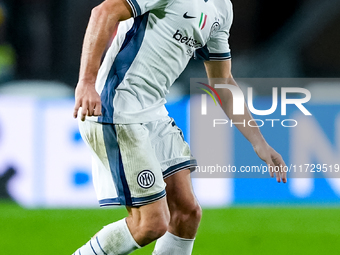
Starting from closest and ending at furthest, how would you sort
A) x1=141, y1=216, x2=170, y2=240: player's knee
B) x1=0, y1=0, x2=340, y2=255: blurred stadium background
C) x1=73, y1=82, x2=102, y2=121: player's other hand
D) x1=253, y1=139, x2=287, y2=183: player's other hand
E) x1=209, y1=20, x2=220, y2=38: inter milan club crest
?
x1=73, y1=82, x2=102, y2=121: player's other hand, x1=141, y1=216, x2=170, y2=240: player's knee, x1=209, y1=20, x2=220, y2=38: inter milan club crest, x1=253, y1=139, x2=287, y2=183: player's other hand, x1=0, y1=0, x2=340, y2=255: blurred stadium background

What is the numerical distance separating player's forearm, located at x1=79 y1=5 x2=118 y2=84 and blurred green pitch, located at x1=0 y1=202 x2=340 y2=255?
122cm

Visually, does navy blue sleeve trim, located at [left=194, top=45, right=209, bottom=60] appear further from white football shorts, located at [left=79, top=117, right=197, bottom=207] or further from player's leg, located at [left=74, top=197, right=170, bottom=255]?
player's leg, located at [left=74, top=197, right=170, bottom=255]

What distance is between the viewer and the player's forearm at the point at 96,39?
146 cm

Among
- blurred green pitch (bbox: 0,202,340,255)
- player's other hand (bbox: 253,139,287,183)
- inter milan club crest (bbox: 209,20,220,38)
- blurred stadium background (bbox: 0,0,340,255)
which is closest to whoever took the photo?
inter milan club crest (bbox: 209,20,220,38)

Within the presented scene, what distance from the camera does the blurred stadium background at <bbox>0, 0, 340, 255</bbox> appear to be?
2.96 metres

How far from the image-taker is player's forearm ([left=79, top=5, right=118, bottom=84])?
1.46 metres

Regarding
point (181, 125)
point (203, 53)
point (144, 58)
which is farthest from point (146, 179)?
point (181, 125)

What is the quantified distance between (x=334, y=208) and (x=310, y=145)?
420 mm

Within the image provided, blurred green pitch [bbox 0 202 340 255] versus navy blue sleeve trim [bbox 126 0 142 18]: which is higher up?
navy blue sleeve trim [bbox 126 0 142 18]

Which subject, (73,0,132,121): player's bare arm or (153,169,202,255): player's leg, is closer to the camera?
(73,0,132,121): player's bare arm

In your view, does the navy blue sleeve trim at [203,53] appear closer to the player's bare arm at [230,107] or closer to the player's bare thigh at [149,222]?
the player's bare arm at [230,107]

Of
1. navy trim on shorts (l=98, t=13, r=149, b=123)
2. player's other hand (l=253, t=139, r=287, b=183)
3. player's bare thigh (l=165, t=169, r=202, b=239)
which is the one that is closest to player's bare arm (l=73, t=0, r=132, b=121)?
navy trim on shorts (l=98, t=13, r=149, b=123)

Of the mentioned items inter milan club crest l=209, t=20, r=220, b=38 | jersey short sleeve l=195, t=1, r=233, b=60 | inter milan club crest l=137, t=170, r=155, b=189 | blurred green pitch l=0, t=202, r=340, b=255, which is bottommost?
blurred green pitch l=0, t=202, r=340, b=255

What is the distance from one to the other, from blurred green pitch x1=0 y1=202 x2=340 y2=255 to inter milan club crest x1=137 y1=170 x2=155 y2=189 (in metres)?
0.91
